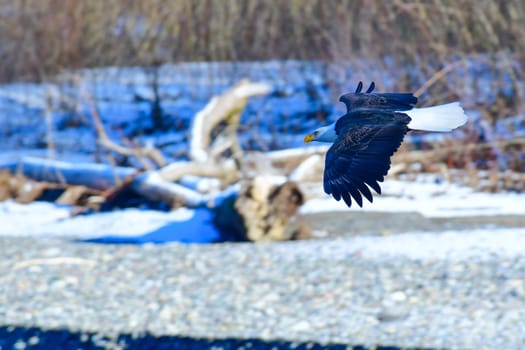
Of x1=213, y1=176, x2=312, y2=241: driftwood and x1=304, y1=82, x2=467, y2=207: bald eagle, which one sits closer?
x1=304, y1=82, x2=467, y2=207: bald eagle

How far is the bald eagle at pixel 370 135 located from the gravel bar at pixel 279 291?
2.26m

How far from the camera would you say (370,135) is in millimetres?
1598

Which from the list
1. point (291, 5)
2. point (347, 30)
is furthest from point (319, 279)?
point (291, 5)

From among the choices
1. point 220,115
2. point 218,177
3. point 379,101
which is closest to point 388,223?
point 218,177

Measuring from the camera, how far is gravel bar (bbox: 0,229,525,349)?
3.98 metres

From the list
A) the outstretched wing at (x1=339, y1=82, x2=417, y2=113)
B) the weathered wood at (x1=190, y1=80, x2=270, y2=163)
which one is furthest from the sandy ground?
the outstretched wing at (x1=339, y1=82, x2=417, y2=113)

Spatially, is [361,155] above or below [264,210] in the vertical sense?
above

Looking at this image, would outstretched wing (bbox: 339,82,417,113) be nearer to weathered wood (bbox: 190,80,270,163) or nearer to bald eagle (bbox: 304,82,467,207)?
bald eagle (bbox: 304,82,467,207)

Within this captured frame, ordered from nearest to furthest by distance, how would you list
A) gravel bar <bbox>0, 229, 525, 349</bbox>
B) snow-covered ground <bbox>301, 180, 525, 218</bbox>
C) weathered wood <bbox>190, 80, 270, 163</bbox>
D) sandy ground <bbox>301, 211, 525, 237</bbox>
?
gravel bar <bbox>0, 229, 525, 349</bbox>
sandy ground <bbox>301, 211, 525, 237</bbox>
snow-covered ground <bbox>301, 180, 525, 218</bbox>
weathered wood <bbox>190, 80, 270, 163</bbox>

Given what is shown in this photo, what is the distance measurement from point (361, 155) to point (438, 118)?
0.15 metres

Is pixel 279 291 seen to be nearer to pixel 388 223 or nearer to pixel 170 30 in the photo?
pixel 388 223

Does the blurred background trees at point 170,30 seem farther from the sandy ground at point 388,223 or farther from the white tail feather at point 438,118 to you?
the white tail feather at point 438,118

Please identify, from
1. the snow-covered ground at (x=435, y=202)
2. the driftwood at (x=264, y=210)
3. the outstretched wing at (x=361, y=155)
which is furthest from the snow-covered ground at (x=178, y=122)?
the outstretched wing at (x=361, y=155)

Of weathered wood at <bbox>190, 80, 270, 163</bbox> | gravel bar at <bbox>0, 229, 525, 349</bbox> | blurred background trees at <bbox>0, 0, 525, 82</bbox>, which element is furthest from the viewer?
blurred background trees at <bbox>0, 0, 525, 82</bbox>
